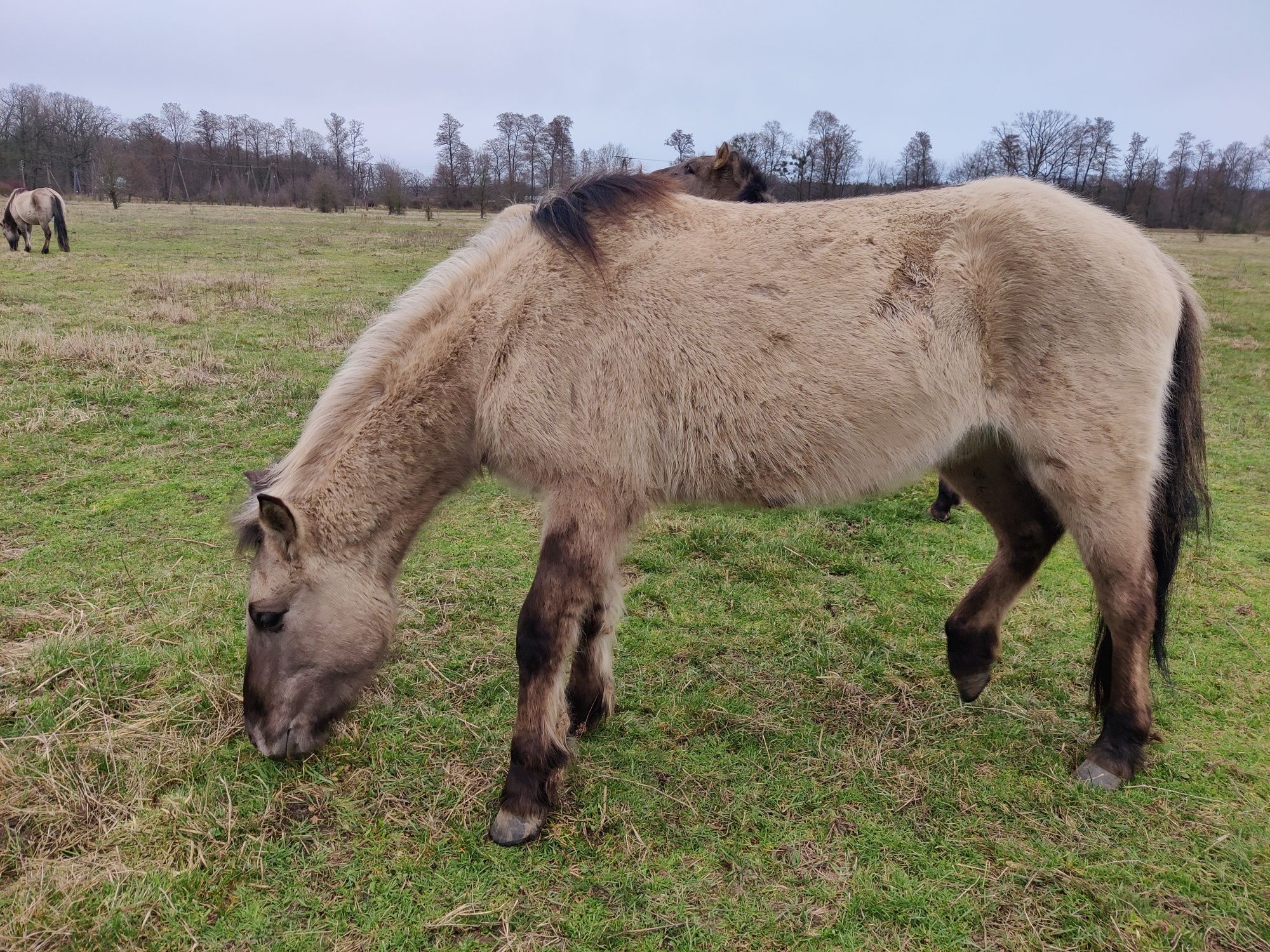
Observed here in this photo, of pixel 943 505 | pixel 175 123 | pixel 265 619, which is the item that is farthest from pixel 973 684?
pixel 175 123

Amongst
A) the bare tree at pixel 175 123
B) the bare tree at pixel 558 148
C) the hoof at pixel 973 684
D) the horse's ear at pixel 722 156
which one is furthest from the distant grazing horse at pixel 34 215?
the bare tree at pixel 175 123

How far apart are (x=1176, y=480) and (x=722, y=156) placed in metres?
5.63

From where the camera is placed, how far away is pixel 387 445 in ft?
9.23

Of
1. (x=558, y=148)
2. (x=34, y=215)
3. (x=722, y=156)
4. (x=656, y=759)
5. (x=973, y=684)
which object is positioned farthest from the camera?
(x=558, y=148)

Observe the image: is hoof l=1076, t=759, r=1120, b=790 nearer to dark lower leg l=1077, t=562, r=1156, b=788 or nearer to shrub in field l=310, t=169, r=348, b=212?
dark lower leg l=1077, t=562, r=1156, b=788

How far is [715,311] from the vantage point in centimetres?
284

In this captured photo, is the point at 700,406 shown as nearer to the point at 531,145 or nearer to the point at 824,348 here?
the point at 824,348

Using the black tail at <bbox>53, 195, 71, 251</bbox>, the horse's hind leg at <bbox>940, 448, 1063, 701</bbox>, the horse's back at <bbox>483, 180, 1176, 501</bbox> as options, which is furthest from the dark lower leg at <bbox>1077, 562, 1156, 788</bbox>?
the black tail at <bbox>53, 195, 71, 251</bbox>

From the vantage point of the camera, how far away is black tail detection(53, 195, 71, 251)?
18.9 metres

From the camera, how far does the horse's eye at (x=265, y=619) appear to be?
104 inches

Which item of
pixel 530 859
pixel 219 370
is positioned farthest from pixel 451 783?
pixel 219 370

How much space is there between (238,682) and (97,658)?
706mm

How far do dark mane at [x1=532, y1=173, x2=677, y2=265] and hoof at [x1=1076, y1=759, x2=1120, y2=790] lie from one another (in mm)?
2996

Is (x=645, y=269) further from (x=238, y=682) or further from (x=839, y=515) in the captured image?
(x=839, y=515)
